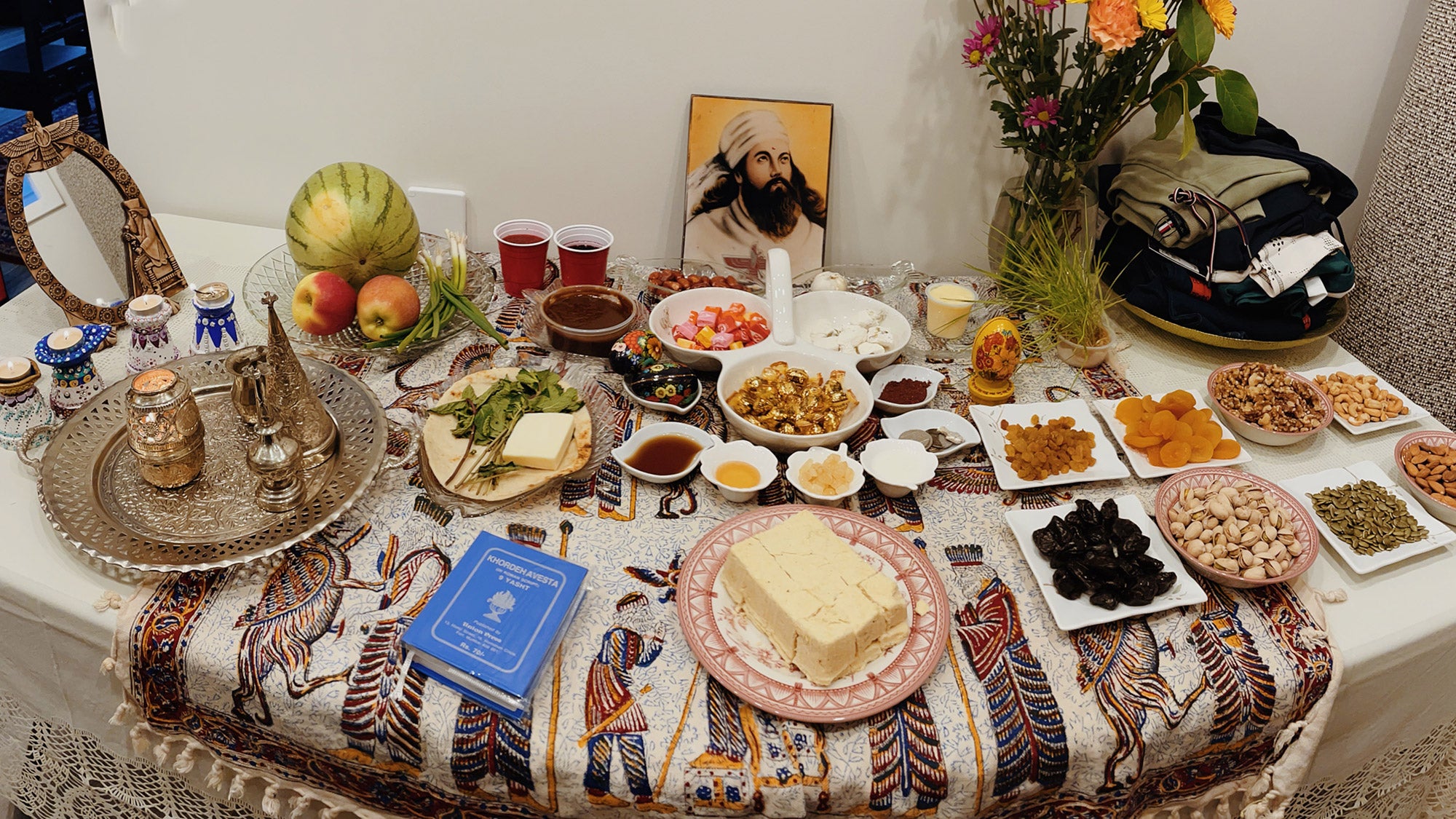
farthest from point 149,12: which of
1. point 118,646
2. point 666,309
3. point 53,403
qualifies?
point 118,646

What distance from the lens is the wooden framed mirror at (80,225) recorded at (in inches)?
59.9

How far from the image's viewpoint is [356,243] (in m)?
1.65

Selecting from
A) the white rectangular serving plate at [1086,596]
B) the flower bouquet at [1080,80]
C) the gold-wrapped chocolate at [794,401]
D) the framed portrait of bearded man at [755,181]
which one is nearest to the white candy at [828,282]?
the framed portrait of bearded man at [755,181]

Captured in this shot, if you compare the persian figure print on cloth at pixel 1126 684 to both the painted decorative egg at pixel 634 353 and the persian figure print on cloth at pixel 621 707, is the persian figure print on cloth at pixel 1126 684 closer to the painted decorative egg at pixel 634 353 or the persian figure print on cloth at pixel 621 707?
the persian figure print on cloth at pixel 621 707

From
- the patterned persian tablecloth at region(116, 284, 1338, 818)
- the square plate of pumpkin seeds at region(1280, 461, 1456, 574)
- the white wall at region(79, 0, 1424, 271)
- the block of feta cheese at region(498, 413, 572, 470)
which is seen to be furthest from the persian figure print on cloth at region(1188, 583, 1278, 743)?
the white wall at region(79, 0, 1424, 271)

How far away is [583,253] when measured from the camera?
5.78ft

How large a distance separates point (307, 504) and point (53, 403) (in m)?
0.48

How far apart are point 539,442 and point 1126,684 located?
86 centimetres

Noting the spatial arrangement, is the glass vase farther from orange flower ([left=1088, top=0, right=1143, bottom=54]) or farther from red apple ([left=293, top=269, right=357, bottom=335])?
red apple ([left=293, top=269, right=357, bottom=335])

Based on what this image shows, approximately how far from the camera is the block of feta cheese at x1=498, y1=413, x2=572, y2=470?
1343mm

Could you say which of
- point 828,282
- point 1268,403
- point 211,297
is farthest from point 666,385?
point 1268,403

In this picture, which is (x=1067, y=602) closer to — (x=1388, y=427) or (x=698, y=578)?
(x=698, y=578)

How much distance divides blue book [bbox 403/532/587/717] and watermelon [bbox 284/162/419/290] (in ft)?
2.34

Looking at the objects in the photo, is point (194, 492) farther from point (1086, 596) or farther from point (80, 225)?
point (1086, 596)
